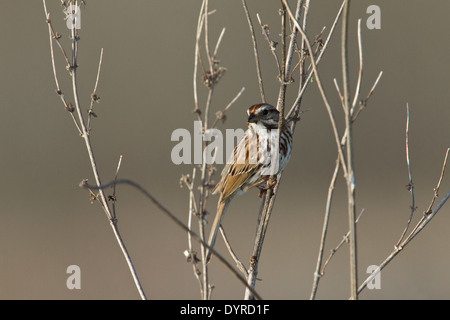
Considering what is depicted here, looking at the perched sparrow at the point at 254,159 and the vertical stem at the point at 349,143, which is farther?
→ the perched sparrow at the point at 254,159


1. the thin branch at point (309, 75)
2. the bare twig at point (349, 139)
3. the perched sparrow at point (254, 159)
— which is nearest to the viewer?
the bare twig at point (349, 139)

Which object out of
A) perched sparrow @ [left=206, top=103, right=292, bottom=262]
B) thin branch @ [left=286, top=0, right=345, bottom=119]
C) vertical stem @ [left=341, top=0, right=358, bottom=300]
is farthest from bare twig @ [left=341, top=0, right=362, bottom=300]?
perched sparrow @ [left=206, top=103, right=292, bottom=262]

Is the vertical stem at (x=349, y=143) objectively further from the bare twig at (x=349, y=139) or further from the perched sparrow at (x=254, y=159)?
the perched sparrow at (x=254, y=159)

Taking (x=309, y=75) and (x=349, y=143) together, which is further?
(x=309, y=75)

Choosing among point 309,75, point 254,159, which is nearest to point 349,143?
point 309,75

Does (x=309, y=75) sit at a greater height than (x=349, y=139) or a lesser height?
greater

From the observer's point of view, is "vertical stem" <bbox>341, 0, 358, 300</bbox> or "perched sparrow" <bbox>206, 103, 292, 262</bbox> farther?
"perched sparrow" <bbox>206, 103, 292, 262</bbox>

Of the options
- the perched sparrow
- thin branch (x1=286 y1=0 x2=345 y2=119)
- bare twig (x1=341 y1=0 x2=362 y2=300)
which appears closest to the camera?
bare twig (x1=341 y1=0 x2=362 y2=300)

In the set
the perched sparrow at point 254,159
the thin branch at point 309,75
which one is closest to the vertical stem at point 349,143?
the thin branch at point 309,75

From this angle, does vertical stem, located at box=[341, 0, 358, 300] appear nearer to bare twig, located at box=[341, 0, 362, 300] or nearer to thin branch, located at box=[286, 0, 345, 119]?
bare twig, located at box=[341, 0, 362, 300]

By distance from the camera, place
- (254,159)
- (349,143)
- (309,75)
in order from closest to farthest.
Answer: (349,143), (309,75), (254,159)

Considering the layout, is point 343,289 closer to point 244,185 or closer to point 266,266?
point 266,266

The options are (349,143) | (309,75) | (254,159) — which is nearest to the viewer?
(349,143)

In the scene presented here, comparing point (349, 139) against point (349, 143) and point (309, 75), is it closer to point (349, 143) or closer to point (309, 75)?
point (349, 143)
